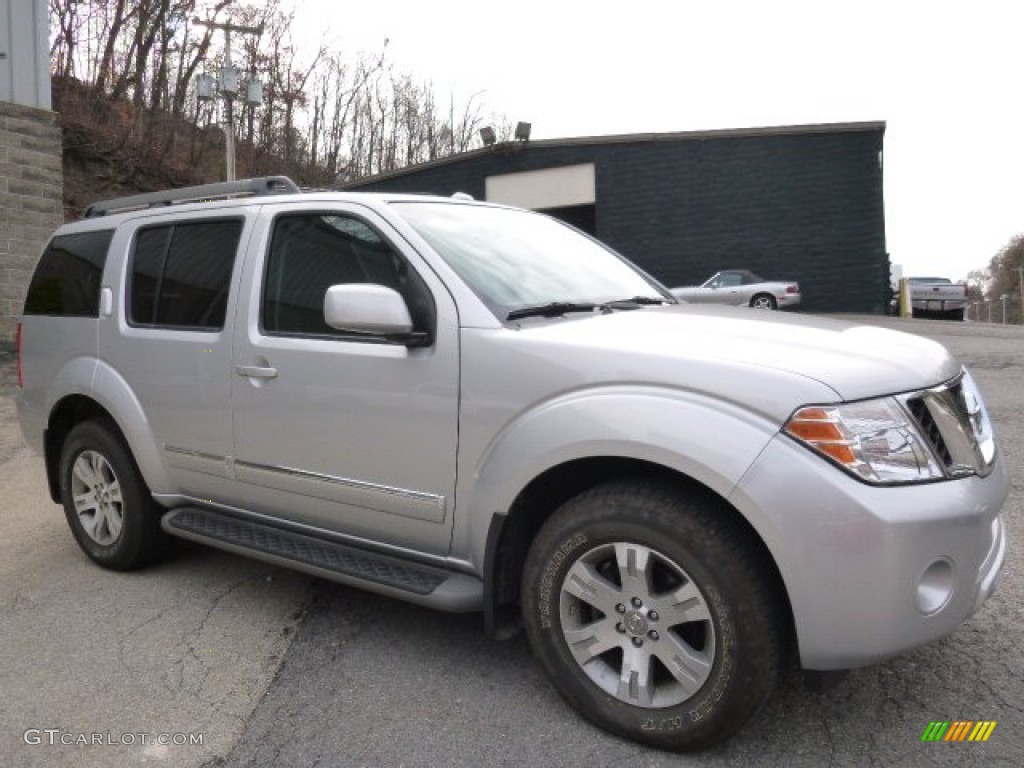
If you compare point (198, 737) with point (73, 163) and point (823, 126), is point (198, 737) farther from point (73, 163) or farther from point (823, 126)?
point (823, 126)

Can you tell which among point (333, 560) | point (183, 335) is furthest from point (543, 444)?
point (183, 335)

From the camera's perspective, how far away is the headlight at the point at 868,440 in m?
2.26

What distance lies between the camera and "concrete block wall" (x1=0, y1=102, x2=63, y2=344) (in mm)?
11664

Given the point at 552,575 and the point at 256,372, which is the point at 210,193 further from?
the point at 552,575

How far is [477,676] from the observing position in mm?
3092

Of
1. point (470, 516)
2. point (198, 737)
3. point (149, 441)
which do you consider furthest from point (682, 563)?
point (149, 441)

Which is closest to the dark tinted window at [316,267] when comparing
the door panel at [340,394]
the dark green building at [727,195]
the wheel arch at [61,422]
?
the door panel at [340,394]

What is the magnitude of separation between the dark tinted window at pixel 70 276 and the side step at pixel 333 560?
131cm

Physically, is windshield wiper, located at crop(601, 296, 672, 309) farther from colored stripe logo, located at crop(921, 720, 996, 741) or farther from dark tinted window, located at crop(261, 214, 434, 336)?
colored stripe logo, located at crop(921, 720, 996, 741)

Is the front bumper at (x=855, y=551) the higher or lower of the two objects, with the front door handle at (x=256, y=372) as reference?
lower

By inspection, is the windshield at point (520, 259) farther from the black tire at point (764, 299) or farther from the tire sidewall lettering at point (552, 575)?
the black tire at point (764, 299)

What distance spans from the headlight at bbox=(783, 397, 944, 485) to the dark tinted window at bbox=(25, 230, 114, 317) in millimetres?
3602

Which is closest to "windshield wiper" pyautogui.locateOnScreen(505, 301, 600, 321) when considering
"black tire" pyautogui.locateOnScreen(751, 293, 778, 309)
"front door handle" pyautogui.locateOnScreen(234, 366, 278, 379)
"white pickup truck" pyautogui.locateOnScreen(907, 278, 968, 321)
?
"front door handle" pyautogui.locateOnScreen(234, 366, 278, 379)

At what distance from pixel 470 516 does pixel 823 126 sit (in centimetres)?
2338
